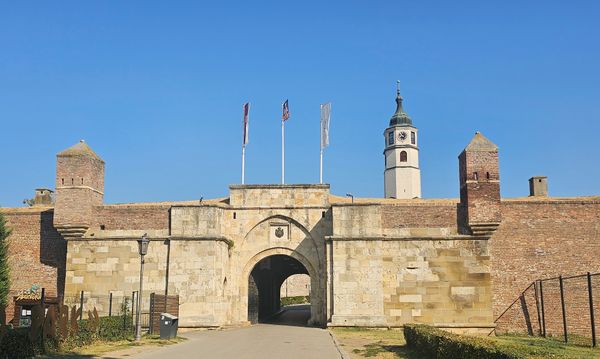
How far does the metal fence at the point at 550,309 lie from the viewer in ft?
80.8

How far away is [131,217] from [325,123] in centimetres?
1005

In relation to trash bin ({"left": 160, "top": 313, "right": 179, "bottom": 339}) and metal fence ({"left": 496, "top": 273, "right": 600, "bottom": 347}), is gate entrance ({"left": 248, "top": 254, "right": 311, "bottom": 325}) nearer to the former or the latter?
trash bin ({"left": 160, "top": 313, "right": 179, "bottom": 339})

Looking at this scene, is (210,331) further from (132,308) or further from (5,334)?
(5,334)

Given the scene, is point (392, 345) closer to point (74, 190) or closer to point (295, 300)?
point (74, 190)

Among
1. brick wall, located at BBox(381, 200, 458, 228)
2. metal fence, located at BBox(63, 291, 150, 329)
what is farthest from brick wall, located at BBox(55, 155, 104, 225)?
brick wall, located at BBox(381, 200, 458, 228)

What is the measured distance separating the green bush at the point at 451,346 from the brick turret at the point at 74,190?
1492 centimetres

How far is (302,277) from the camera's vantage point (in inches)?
2842

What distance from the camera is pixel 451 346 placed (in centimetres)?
1299

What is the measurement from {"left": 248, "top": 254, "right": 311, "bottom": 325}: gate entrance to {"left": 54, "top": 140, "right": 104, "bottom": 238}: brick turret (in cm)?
771

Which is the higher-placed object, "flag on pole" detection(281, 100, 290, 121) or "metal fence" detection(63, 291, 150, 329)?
"flag on pole" detection(281, 100, 290, 121)

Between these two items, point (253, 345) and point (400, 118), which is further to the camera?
point (400, 118)

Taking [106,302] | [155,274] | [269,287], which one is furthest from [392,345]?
[269,287]

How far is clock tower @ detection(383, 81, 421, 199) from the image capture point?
8131 cm

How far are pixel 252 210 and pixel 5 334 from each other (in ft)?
47.8
